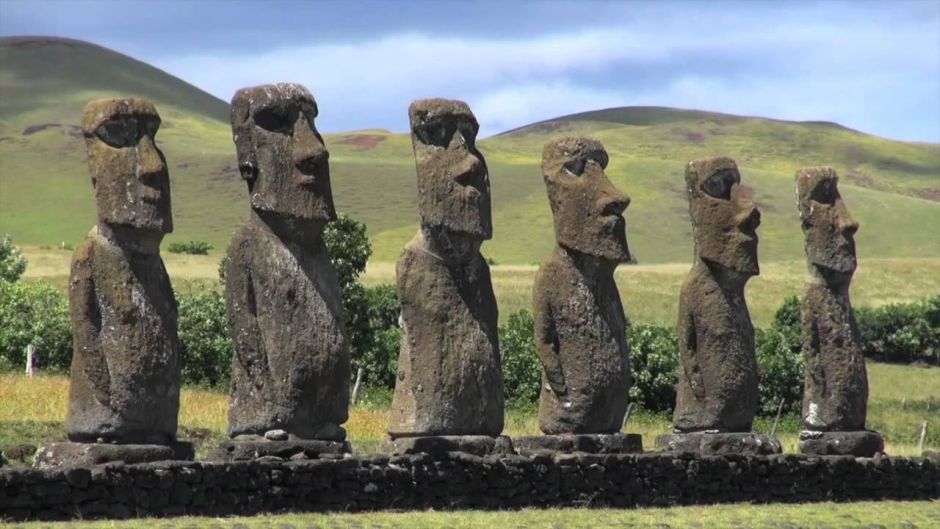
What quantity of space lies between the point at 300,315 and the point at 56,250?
201ft

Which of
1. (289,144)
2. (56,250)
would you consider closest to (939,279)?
Result: (56,250)

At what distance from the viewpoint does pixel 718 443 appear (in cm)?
2297

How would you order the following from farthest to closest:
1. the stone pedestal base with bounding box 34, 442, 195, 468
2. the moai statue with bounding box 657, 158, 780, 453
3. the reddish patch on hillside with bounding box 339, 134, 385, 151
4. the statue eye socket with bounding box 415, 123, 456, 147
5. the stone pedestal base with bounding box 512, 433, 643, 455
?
the reddish patch on hillside with bounding box 339, 134, 385, 151, the moai statue with bounding box 657, 158, 780, 453, the stone pedestal base with bounding box 512, 433, 643, 455, the statue eye socket with bounding box 415, 123, 456, 147, the stone pedestal base with bounding box 34, 442, 195, 468

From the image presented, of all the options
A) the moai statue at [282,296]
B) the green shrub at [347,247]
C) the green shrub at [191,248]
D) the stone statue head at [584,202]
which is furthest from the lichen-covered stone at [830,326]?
the green shrub at [191,248]

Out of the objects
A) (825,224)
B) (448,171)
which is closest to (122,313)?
(448,171)

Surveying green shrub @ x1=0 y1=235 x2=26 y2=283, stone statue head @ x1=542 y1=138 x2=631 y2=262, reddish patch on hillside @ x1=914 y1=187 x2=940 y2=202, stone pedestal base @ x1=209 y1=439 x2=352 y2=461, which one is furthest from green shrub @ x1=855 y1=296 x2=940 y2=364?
reddish patch on hillside @ x1=914 y1=187 x2=940 y2=202

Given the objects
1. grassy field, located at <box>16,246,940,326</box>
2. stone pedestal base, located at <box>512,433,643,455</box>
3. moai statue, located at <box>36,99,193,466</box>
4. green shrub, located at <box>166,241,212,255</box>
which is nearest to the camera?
moai statue, located at <box>36,99,193,466</box>

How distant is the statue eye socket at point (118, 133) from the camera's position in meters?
17.6

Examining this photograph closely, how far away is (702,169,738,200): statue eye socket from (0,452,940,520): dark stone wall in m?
3.40

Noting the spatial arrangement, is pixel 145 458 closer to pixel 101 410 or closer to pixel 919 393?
pixel 101 410

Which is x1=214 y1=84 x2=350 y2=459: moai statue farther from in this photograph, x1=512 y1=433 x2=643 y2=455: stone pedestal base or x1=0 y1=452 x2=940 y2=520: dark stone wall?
x1=512 y1=433 x2=643 y2=455: stone pedestal base

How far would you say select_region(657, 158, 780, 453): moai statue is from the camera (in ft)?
76.1

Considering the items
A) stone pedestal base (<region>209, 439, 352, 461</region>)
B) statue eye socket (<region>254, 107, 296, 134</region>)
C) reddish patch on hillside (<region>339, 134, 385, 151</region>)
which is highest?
statue eye socket (<region>254, 107, 296, 134</region>)

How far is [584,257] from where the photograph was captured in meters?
21.6
